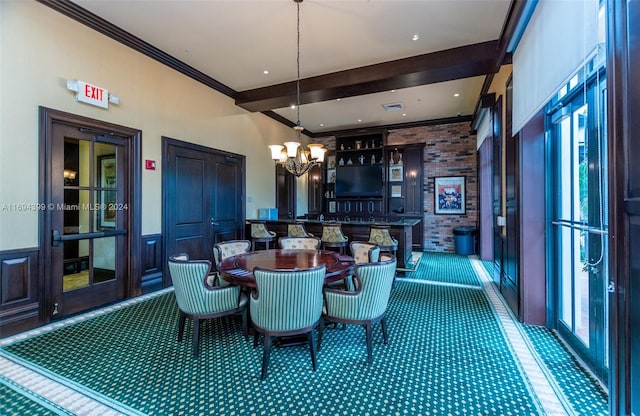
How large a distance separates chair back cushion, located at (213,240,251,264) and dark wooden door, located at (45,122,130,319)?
1.49 metres

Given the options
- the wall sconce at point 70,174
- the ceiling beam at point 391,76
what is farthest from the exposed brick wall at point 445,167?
the wall sconce at point 70,174

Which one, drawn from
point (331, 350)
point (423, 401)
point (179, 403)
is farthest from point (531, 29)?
point (179, 403)

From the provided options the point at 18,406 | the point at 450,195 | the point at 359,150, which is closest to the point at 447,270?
the point at 450,195

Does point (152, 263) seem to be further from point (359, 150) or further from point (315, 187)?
point (359, 150)

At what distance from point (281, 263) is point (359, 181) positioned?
19.3 feet

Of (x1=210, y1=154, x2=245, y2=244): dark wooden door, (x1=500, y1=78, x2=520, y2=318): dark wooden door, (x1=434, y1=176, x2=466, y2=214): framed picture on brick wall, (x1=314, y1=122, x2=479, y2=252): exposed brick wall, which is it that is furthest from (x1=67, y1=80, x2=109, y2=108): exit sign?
(x1=434, y1=176, x2=466, y2=214): framed picture on brick wall

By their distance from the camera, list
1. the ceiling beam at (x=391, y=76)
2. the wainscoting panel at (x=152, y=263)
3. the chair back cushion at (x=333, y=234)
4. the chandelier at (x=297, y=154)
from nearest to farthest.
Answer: the chandelier at (x=297, y=154), the ceiling beam at (x=391, y=76), the wainscoting panel at (x=152, y=263), the chair back cushion at (x=333, y=234)

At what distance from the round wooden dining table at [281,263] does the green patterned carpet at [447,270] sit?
264cm

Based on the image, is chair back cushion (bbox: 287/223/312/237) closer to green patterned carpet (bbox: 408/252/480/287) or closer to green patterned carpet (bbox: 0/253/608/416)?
green patterned carpet (bbox: 408/252/480/287)

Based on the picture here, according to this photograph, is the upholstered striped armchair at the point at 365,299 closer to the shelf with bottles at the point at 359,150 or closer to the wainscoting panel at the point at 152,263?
the wainscoting panel at the point at 152,263

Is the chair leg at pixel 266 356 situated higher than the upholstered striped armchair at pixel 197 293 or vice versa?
the upholstered striped armchair at pixel 197 293

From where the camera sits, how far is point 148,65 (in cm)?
428

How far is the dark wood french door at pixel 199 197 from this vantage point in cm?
467

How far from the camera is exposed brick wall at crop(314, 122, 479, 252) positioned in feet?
24.9
